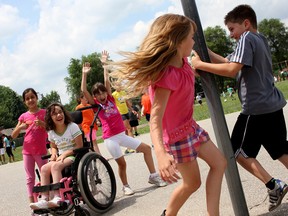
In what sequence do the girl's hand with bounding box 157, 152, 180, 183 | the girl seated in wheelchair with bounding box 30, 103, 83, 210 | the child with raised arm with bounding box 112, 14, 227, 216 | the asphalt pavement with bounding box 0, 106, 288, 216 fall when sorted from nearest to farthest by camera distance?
1. the girl's hand with bounding box 157, 152, 180, 183
2. the child with raised arm with bounding box 112, 14, 227, 216
3. the asphalt pavement with bounding box 0, 106, 288, 216
4. the girl seated in wheelchair with bounding box 30, 103, 83, 210

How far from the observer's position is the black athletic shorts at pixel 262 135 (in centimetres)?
358

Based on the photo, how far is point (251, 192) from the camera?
4.30m

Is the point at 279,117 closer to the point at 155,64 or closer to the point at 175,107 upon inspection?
the point at 175,107

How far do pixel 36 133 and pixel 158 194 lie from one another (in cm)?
203

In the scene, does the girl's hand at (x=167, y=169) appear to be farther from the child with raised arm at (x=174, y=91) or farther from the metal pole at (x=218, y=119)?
the metal pole at (x=218, y=119)

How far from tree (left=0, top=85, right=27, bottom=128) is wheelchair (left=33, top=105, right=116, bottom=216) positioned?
3854 inches

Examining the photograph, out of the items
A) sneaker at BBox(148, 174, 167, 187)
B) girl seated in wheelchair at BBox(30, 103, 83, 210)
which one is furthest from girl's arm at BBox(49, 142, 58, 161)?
sneaker at BBox(148, 174, 167, 187)

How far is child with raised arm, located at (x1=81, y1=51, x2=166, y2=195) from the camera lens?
18.9 feet

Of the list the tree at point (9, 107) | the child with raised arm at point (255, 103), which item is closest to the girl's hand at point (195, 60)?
the child with raised arm at point (255, 103)

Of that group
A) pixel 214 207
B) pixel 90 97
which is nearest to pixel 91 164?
pixel 90 97

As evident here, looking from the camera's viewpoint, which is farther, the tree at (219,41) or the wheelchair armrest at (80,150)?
the tree at (219,41)

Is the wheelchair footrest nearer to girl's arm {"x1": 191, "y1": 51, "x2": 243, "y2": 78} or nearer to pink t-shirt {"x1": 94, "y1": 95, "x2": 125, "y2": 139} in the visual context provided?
pink t-shirt {"x1": 94, "y1": 95, "x2": 125, "y2": 139}

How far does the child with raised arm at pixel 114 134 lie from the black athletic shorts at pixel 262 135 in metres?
2.23

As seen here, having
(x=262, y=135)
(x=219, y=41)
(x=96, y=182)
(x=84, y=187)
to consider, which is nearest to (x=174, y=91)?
(x=262, y=135)
